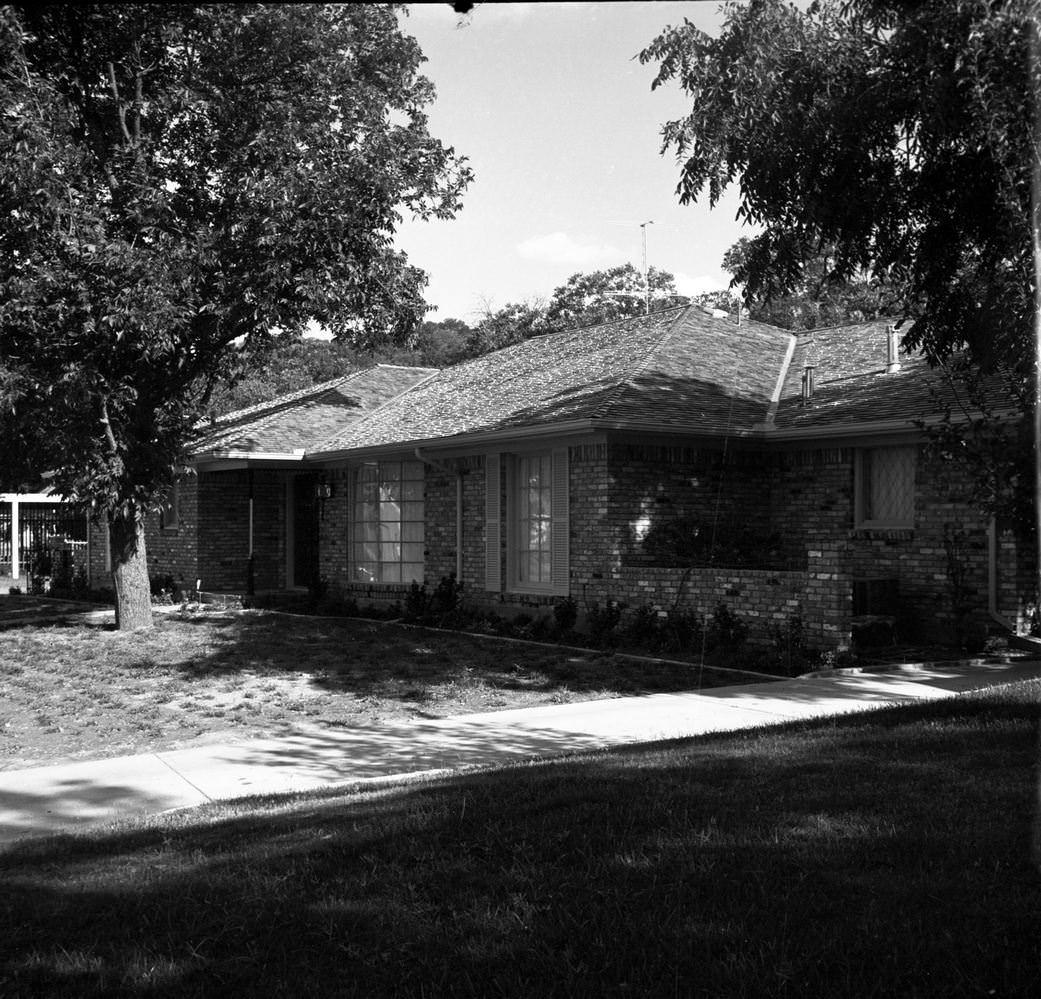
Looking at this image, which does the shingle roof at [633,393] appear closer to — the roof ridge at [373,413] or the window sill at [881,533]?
the roof ridge at [373,413]

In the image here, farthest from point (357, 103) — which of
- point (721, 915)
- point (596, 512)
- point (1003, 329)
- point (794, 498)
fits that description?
point (721, 915)

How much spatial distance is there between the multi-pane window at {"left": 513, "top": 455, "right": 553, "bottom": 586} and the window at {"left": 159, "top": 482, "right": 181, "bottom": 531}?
8.99m

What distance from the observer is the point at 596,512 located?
54.2 ft

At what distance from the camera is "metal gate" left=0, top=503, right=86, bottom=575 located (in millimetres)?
29562

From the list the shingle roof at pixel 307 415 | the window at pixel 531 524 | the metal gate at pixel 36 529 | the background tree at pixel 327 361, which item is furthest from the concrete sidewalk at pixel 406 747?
the background tree at pixel 327 361

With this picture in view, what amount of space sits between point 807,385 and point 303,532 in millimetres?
10873

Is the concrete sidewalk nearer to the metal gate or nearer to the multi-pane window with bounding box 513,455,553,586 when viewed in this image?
the multi-pane window with bounding box 513,455,553,586

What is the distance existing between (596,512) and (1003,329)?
8608 millimetres

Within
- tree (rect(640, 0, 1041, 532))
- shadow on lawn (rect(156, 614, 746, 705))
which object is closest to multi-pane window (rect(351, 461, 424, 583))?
shadow on lawn (rect(156, 614, 746, 705))

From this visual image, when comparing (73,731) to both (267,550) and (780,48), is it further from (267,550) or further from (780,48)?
(267,550)

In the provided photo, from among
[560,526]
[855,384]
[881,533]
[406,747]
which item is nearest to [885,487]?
[881,533]

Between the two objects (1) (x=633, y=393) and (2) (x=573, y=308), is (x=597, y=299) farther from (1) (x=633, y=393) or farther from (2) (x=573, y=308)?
(1) (x=633, y=393)

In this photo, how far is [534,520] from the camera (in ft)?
59.4

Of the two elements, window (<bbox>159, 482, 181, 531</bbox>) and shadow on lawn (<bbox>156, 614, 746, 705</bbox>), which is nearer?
shadow on lawn (<bbox>156, 614, 746, 705</bbox>)
